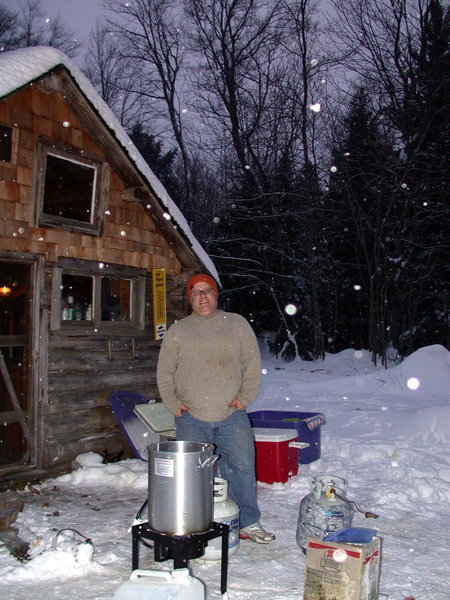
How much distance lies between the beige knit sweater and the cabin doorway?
2953 millimetres

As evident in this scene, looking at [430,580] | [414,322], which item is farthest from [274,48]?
[430,580]

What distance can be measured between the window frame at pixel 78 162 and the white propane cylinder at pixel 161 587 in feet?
15.9

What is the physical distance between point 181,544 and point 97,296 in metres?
4.70

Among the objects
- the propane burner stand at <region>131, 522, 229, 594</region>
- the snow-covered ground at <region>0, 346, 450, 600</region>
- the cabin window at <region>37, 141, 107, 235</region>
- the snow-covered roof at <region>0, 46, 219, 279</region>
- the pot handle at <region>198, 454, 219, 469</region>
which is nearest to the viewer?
the propane burner stand at <region>131, 522, 229, 594</region>

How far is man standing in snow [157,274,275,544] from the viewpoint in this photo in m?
4.88

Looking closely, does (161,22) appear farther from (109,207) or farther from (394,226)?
(109,207)

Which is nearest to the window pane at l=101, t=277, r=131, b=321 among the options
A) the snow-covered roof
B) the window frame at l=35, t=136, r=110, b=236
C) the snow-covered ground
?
the window frame at l=35, t=136, r=110, b=236

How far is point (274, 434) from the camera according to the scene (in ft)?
22.5

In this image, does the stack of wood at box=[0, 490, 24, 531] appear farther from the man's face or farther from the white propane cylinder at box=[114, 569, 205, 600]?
the man's face

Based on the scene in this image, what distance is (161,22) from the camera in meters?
28.9

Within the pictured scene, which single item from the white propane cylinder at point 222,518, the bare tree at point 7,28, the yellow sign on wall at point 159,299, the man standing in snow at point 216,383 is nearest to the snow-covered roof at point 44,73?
the yellow sign on wall at point 159,299

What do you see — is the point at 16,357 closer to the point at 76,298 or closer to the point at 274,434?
the point at 76,298

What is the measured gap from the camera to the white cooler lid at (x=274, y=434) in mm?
6812

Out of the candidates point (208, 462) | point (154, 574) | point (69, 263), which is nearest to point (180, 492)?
point (208, 462)
